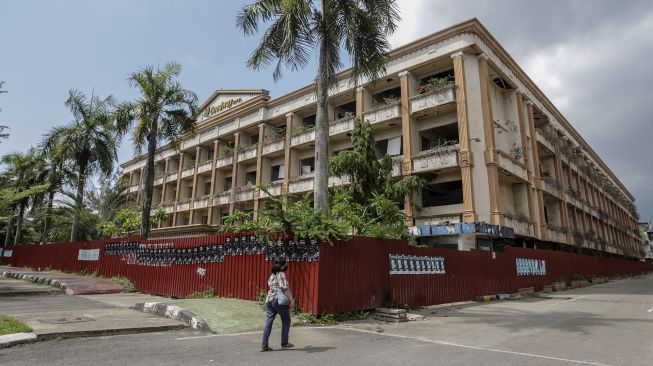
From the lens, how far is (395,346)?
7316 millimetres

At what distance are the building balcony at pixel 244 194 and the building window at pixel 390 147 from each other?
458 inches

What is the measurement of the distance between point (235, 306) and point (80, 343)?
4.06 m

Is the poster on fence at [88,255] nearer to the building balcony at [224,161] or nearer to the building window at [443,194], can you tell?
the building balcony at [224,161]

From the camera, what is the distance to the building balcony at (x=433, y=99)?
22500 millimetres

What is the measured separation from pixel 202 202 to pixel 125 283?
2090 cm

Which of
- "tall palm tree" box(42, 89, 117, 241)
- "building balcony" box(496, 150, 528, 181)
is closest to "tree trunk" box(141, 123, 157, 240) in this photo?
"tall palm tree" box(42, 89, 117, 241)

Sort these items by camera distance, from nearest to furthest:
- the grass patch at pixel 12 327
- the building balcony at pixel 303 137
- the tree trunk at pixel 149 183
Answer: the grass patch at pixel 12 327
the tree trunk at pixel 149 183
the building balcony at pixel 303 137

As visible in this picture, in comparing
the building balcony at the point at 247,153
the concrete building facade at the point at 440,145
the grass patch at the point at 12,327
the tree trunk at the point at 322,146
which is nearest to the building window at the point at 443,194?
the concrete building facade at the point at 440,145

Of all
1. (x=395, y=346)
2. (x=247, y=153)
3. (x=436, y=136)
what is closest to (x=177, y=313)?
(x=395, y=346)

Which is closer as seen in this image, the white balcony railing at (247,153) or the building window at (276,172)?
the building window at (276,172)

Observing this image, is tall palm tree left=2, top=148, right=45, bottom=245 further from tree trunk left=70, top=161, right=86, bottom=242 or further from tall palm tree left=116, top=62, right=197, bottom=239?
tall palm tree left=116, top=62, right=197, bottom=239

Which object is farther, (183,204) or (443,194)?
(183,204)

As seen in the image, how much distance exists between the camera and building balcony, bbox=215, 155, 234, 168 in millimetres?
35822

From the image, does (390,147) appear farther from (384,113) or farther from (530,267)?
(530,267)
